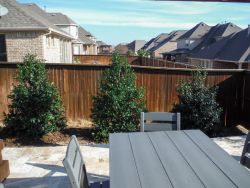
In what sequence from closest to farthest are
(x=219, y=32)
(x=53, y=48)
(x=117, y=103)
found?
1. (x=117, y=103)
2. (x=53, y=48)
3. (x=219, y=32)

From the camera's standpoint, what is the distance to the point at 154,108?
905 cm

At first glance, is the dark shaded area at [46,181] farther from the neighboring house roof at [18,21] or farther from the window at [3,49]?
the window at [3,49]

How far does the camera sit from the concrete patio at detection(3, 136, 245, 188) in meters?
4.77

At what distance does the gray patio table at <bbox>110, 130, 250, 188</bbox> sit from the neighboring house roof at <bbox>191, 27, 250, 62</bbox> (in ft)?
87.8

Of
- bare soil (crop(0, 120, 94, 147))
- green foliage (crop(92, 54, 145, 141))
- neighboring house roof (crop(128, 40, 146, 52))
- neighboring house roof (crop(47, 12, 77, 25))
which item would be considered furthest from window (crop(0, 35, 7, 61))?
neighboring house roof (crop(128, 40, 146, 52))

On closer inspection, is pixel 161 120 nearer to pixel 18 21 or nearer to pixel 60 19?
pixel 18 21

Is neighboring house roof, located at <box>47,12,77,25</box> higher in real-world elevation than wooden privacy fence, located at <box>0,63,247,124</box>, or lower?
higher

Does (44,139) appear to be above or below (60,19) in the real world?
below

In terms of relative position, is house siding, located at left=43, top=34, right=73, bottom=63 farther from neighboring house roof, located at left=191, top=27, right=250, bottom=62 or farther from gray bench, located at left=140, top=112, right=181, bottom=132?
neighboring house roof, located at left=191, top=27, right=250, bottom=62

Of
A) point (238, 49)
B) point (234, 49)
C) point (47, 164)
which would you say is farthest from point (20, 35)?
point (234, 49)

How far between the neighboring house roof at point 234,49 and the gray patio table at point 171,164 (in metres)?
26.8

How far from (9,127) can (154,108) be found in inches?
158

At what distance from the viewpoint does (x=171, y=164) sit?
296 centimetres

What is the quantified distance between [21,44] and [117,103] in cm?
980
